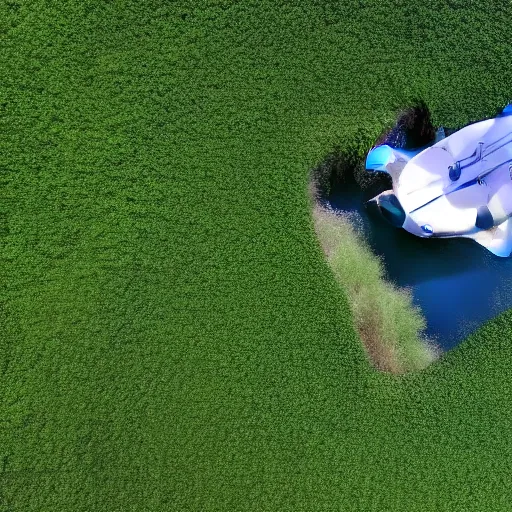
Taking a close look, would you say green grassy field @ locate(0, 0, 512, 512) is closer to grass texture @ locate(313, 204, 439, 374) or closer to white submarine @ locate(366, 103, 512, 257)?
grass texture @ locate(313, 204, 439, 374)

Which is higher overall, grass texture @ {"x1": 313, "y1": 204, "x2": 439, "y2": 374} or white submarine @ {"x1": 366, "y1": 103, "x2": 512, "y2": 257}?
white submarine @ {"x1": 366, "y1": 103, "x2": 512, "y2": 257}

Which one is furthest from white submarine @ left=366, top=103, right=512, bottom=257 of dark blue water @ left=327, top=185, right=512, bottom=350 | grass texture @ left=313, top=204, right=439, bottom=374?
grass texture @ left=313, top=204, right=439, bottom=374

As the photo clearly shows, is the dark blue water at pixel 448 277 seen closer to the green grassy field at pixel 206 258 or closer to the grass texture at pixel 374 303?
the grass texture at pixel 374 303

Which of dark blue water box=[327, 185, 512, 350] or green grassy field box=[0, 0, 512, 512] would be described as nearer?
green grassy field box=[0, 0, 512, 512]

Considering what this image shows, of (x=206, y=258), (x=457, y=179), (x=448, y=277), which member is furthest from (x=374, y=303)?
(x=206, y=258)

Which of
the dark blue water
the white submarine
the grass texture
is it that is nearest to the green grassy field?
the grass texture

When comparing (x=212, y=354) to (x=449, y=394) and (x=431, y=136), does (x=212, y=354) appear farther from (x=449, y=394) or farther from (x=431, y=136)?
(x=431, y=136)

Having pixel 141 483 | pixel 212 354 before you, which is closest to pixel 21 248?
pixel 212 354
